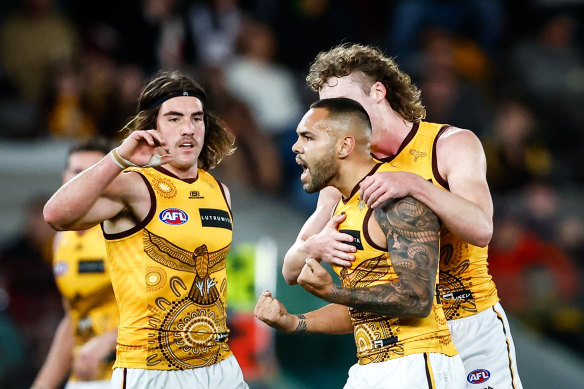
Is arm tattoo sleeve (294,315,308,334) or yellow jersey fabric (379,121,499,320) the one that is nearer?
arm tattoo sleeve (294,315,308,334)

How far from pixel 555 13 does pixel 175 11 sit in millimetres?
5869

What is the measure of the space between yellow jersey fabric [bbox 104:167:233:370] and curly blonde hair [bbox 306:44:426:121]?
1.09 metres

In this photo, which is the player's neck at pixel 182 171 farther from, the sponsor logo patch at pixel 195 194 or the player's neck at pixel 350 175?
the player's neck at pixel 350 175

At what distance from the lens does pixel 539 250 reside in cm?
916

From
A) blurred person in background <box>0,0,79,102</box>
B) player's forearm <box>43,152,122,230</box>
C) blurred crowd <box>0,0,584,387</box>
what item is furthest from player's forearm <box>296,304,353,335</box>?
blurred person in background <box>0,0,79,102</box>

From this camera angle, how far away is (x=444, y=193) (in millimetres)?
3988

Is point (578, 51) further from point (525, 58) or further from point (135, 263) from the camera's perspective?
point (135, 263)

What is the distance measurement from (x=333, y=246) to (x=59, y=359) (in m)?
2.66

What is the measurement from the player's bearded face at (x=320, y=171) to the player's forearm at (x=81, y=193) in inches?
34.8

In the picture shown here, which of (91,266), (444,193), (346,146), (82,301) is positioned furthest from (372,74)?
(82,301)

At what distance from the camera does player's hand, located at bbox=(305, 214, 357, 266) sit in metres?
3.90

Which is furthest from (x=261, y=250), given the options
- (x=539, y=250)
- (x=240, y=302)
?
(x=539, y=250)

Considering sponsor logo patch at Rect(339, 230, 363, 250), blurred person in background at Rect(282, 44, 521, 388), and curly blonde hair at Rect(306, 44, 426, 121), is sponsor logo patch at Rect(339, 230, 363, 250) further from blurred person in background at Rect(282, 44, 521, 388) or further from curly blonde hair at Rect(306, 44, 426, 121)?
curly blonde hair at Rect(306, 44, 426, 121)

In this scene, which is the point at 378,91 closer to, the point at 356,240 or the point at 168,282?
the point at 356,240
